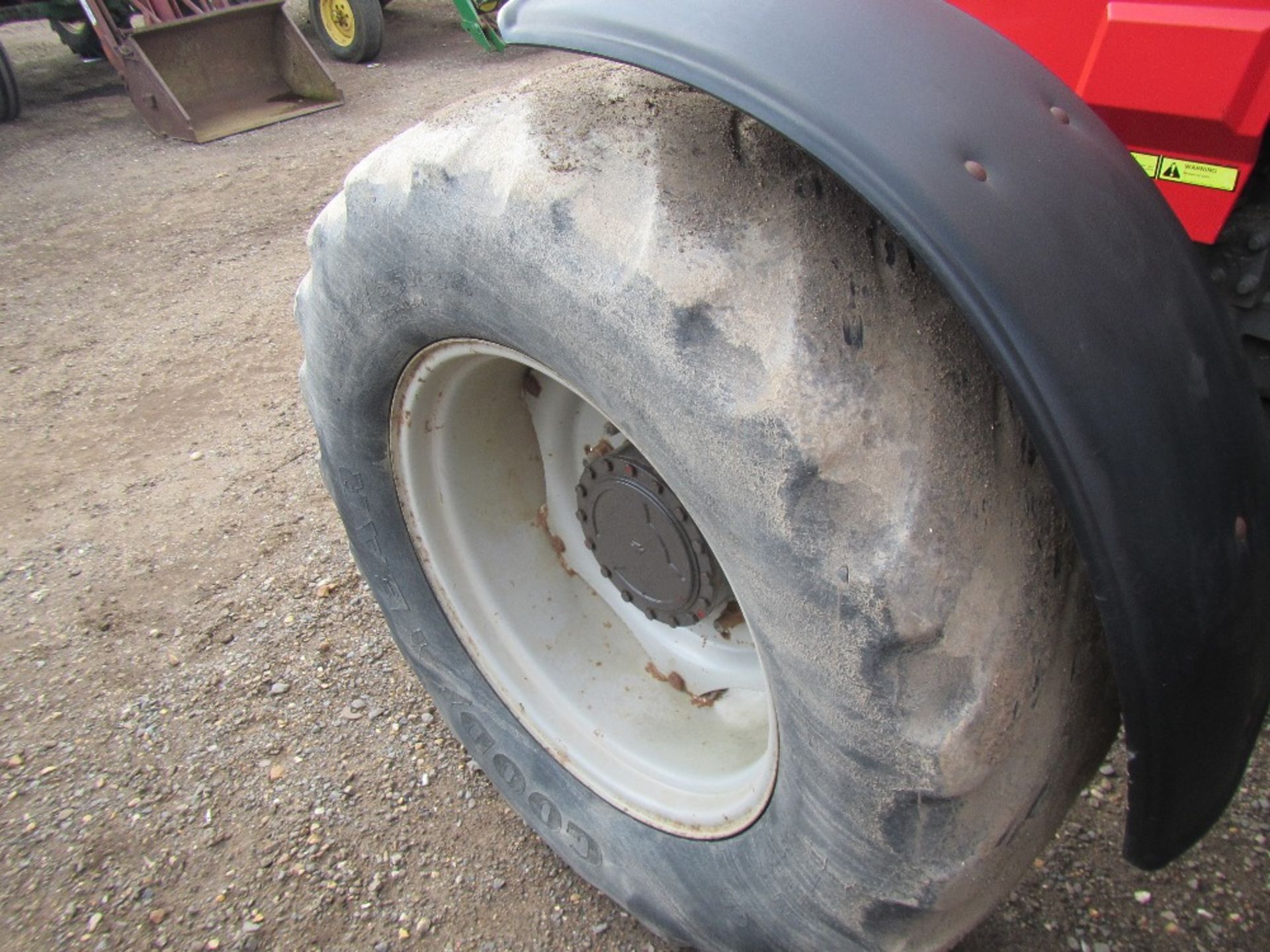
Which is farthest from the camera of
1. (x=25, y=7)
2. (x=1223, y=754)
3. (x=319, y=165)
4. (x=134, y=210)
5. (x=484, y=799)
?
(x=25, y=7)

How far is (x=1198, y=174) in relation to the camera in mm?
1090

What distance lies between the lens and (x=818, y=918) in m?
1.05

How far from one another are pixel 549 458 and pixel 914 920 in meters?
0.80

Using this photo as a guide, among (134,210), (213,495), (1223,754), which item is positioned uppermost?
(1223,754)

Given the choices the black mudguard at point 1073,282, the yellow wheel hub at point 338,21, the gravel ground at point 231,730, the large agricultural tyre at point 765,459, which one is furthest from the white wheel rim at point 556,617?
the yellow wheel hub at point 338,21

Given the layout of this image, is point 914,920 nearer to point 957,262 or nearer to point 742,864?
point 742,864

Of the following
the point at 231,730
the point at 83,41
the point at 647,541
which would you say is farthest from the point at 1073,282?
the point at 83,41

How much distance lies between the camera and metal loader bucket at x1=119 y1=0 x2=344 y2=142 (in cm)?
483

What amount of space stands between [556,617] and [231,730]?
28.0 inches

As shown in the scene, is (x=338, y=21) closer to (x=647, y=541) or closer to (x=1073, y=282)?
(x=647, y=541)

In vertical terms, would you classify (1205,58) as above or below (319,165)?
above

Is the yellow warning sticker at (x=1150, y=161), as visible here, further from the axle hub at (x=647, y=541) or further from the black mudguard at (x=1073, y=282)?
the axle hub at (x=647, y=541)

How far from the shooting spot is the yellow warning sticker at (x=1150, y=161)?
1114 mm

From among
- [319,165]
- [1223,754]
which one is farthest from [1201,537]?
[319,165]
